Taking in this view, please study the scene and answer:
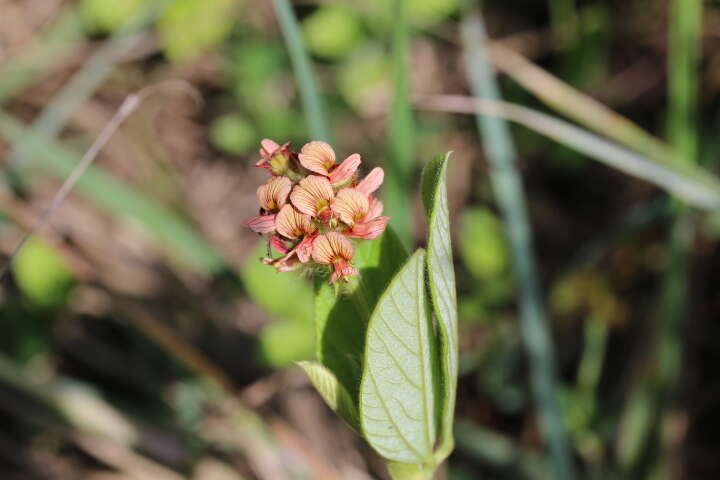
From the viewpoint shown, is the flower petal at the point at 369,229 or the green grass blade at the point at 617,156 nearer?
the flower petal at the point at 369,229

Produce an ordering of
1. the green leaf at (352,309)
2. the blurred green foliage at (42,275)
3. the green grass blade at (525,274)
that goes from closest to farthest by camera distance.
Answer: the green leaf at (352,309)
the green grass blade at (525,274)
the blurred green foliage at (42,275)

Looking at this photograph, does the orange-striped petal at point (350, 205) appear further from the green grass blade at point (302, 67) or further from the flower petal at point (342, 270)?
the green grass blade at point (302, 67)

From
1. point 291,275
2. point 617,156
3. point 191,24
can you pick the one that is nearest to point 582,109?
point 617,156

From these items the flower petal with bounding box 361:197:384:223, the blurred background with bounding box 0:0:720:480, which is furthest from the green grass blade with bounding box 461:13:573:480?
the flower petal with bounding box 361:197:384:223

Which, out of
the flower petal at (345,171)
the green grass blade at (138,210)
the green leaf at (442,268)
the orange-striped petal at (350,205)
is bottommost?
the green leaf at (442,268)

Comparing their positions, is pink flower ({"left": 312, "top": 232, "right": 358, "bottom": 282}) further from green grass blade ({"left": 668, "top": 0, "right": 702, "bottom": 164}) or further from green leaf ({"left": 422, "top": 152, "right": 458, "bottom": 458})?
green grass blade ({"left": 668, "top": 0, "right": 702, "bottom": 164})

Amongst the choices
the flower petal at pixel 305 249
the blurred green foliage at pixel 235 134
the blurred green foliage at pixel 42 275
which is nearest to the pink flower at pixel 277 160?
the flower petal at pixel 305 249
